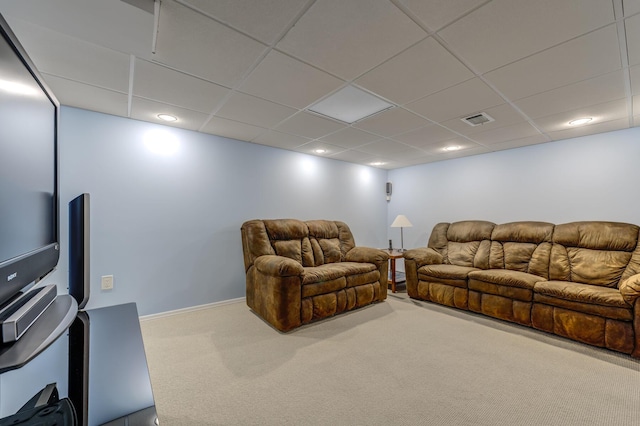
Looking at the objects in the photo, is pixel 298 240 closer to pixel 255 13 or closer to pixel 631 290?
pixel 255 13

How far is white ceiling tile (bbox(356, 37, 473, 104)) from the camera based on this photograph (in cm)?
180

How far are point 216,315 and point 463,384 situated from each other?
255 cm

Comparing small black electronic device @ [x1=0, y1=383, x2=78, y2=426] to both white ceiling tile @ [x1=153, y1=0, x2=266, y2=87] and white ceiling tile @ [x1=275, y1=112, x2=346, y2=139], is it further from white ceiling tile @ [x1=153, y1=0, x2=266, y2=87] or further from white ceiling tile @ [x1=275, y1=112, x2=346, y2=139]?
white ceiling tile @ [x1=275, y1=112, x2=346, y2=139]

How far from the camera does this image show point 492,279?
9.96 ft

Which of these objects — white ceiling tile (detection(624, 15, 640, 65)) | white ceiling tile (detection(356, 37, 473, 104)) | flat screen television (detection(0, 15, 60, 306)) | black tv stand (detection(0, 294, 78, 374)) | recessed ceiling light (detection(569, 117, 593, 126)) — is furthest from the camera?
recessed ceiling light (detection(569, 117, 593, 126))

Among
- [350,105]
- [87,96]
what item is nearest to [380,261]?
[350,105]

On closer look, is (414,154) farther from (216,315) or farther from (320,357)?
(216,315)

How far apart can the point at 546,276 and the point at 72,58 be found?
193 inches

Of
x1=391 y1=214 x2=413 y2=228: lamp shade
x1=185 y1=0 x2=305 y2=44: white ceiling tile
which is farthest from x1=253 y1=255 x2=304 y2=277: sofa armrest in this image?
x1=391 y1=214 x2=413 y2=228: lamp shade

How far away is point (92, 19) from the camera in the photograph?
58.1 inches

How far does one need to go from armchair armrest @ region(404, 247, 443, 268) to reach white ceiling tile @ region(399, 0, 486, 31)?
2.91m

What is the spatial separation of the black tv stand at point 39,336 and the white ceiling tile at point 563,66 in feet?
9.14

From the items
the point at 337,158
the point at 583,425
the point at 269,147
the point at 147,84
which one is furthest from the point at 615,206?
the point at 147,84

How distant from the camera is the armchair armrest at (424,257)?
148 inches
